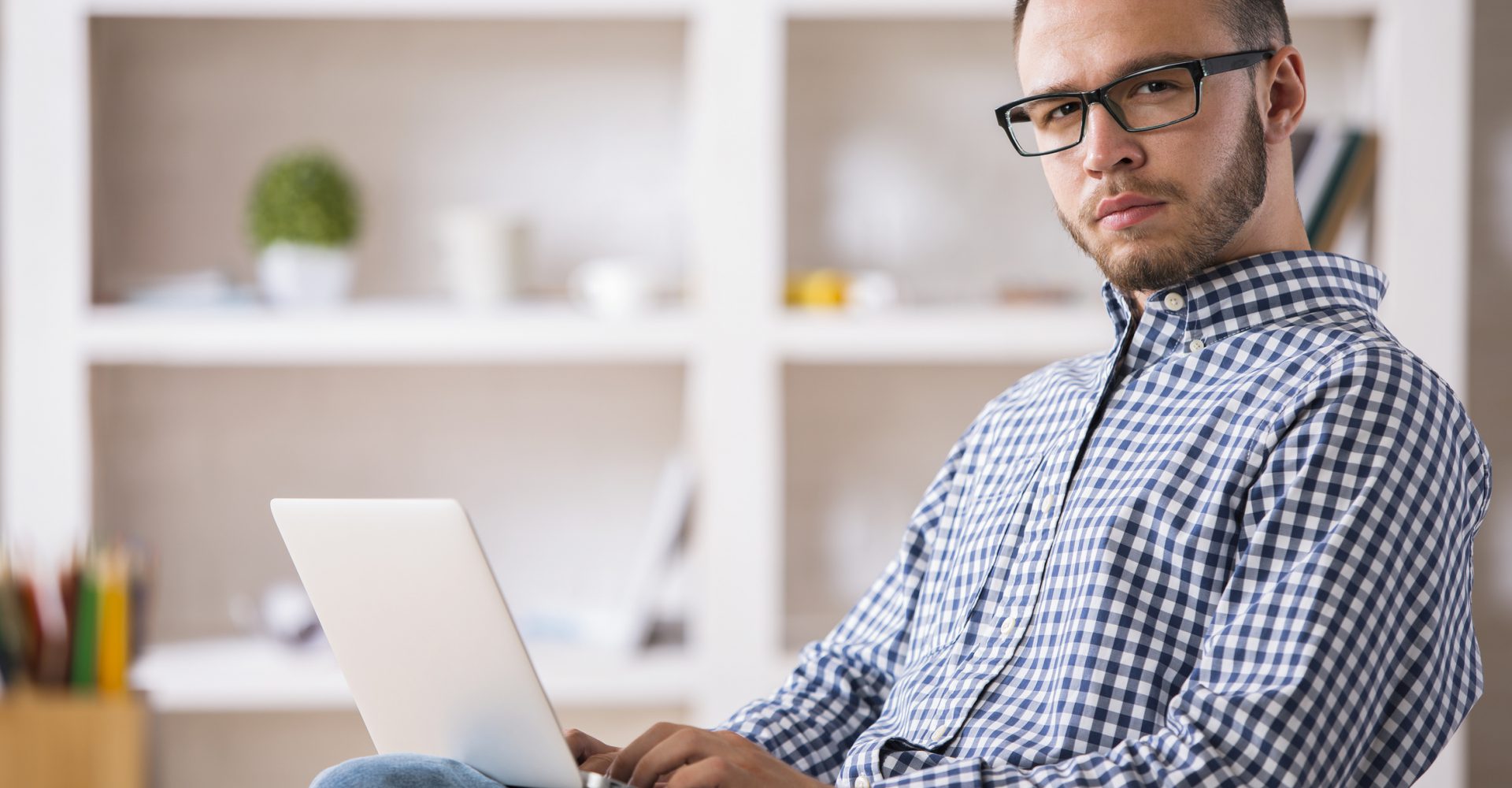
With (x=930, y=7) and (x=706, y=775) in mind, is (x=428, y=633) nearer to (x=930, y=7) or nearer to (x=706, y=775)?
(x=706, y=775)

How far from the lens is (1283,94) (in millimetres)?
1093

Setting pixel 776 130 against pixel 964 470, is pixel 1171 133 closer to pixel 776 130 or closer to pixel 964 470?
pixel 964 470

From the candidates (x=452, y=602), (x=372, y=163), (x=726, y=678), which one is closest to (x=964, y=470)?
(x=452, y=602)

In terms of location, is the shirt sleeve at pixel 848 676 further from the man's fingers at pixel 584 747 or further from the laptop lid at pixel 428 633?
the laptop lid at pixel 428 633

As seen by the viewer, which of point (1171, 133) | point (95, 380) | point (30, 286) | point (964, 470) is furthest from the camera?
point (95, 380)

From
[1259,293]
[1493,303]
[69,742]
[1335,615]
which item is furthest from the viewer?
[1493,303]

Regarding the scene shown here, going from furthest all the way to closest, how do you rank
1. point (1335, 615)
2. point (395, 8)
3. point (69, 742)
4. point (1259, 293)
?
point (395, 8)
point (69, 742)
point (1259, 293)
point (1335, 615)

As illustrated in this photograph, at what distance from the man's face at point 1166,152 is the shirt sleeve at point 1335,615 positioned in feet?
0.53

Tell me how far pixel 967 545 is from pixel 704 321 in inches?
37.3

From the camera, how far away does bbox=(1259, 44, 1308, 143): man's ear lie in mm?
1083

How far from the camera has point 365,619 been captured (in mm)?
990

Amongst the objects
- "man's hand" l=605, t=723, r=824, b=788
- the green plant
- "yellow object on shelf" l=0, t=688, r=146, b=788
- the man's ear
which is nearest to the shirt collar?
the man's ear

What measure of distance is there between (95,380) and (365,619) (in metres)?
1.47

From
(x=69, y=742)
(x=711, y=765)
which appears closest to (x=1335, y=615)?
(x=711, y=765)
